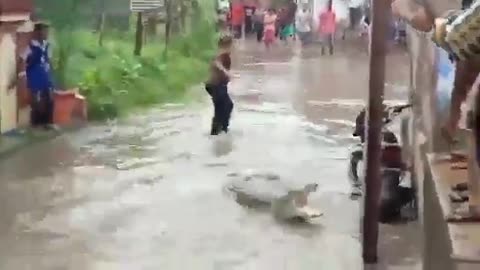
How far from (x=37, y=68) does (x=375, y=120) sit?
7690mm

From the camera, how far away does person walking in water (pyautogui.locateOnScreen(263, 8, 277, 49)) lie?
28.8 m

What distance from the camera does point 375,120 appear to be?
22.9 ft

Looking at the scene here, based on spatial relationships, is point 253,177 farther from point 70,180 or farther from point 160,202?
→ point 70,180

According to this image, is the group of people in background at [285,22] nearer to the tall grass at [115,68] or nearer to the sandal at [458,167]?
the tall grass at [115,68]

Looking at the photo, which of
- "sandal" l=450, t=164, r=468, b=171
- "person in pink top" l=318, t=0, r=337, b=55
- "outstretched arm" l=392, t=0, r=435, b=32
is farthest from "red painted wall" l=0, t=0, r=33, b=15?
"person in pink top" l=318, t=0, r=337, b=55

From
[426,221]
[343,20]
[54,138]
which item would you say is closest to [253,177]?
[54,138]

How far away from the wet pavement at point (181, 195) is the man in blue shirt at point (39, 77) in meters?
0.65

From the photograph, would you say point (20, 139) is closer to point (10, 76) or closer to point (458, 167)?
point (10, 76)

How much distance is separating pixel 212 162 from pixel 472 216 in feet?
26.7

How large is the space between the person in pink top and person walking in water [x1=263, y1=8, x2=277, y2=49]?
1.48 metres

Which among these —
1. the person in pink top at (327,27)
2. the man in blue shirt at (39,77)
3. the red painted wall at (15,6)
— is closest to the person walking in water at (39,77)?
the man in blue shirt at (39,77)

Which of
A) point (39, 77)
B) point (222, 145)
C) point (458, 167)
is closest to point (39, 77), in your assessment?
point (39, 77)

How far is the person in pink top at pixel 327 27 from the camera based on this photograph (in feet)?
90.9

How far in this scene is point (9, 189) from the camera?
32.3 feet
